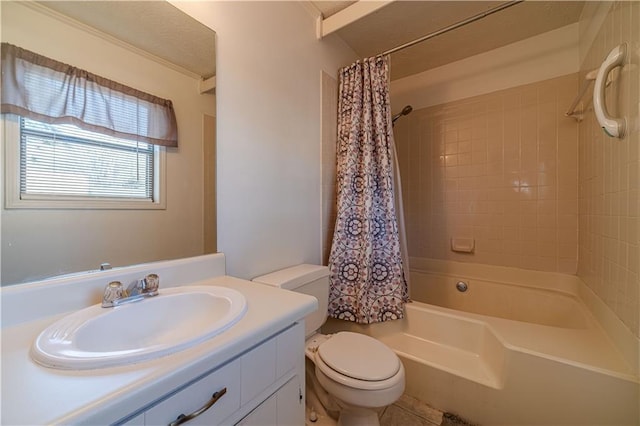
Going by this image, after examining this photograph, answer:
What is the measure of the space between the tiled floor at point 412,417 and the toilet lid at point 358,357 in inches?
15.6

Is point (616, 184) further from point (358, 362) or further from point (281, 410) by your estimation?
point (281, 410)

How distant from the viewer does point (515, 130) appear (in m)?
1.98

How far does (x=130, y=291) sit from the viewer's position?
0.77m

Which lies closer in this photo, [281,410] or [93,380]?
[93,380]

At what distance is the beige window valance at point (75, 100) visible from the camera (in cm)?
66

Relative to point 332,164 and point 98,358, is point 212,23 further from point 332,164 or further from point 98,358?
point 98,358

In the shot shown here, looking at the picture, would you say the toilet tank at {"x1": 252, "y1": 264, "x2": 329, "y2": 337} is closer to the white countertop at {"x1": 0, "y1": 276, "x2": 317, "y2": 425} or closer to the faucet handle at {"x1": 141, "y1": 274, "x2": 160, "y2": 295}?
the faucet handle at {"x1": 141, "y1": 274, "x2": 160, "y2": 295}

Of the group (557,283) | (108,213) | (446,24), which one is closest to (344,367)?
(108,213)

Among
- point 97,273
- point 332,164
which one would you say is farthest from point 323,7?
point 97,273

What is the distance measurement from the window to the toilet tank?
1.97 ft

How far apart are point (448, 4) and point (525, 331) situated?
1891 mm

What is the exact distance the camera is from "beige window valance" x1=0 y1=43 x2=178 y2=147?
0.66m

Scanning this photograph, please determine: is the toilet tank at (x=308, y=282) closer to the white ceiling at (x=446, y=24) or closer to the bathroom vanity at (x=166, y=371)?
the bathroom vanity at (x=166, y=371)

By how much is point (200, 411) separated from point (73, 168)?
0.76 meters
